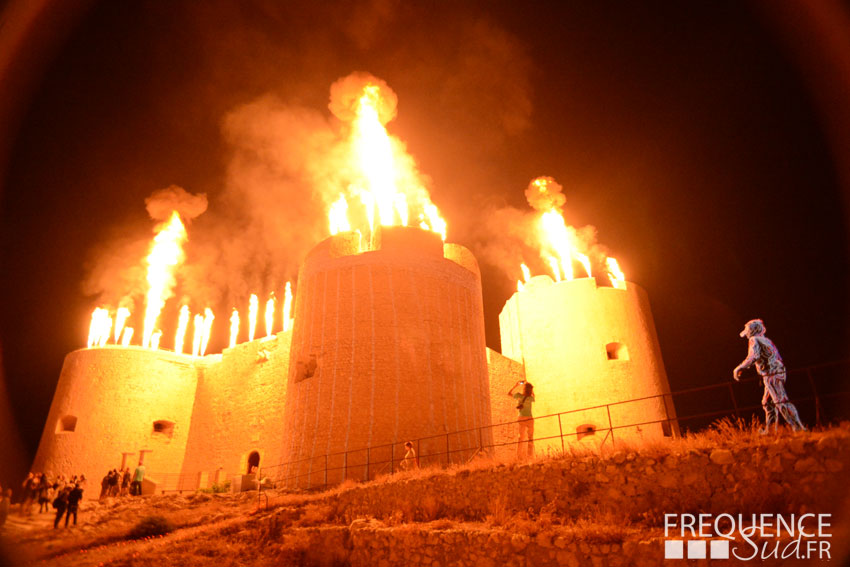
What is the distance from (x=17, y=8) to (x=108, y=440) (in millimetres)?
19423

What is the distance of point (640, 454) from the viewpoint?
589 cm

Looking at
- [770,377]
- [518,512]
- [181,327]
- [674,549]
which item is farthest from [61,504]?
[181,327]

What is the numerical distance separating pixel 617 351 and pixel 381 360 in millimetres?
11728

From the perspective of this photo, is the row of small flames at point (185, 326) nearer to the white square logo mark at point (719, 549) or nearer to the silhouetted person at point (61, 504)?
the silhouetted person at point (61, 504)

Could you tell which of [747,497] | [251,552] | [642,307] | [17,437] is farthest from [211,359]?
[747,497]

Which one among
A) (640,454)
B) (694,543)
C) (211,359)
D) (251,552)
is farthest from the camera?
(211,359)

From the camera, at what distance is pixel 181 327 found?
2661cm

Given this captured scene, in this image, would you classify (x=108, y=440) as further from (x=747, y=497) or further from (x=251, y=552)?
(x=747, y=497)

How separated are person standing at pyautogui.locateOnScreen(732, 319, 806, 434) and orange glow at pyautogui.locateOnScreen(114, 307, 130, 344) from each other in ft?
84.7

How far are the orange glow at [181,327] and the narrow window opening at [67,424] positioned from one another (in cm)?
592

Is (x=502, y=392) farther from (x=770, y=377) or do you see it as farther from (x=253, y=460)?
(x=770, y=377)

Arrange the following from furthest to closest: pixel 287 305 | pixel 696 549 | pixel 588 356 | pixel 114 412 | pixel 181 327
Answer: pixel 181 327 < pixel 287 305 < pixel 114 412 < pixel 588 356 < pixel 696 549

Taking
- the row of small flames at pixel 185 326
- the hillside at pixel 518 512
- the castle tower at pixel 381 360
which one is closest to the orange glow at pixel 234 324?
the row of small flames at pixel 185 326

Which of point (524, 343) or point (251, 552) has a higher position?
point (524, 343)
